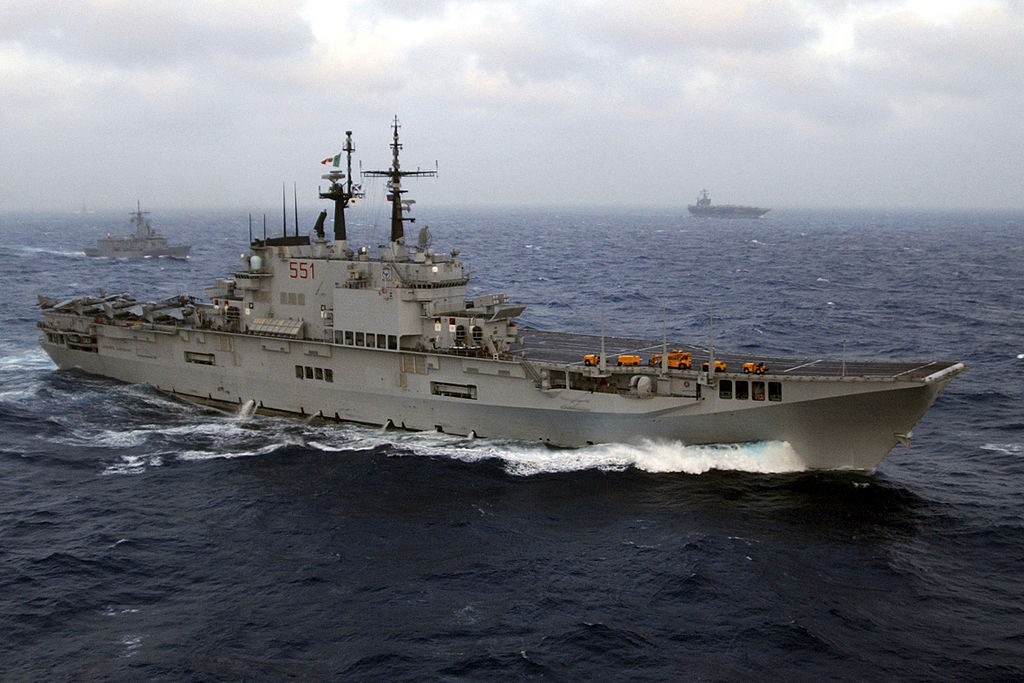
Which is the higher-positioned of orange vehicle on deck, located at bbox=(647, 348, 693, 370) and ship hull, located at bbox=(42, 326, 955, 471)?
orange vehicle on deck, located at bbox=(647, 348, 693, 370)

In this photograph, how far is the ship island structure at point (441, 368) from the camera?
27562mm

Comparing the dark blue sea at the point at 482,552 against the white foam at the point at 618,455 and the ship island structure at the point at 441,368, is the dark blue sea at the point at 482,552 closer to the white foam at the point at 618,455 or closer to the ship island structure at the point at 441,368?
the white foam at the point at 618,455

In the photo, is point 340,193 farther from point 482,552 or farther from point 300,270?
point 482,552

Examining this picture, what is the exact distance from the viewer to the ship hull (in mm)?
27047

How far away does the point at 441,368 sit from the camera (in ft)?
105

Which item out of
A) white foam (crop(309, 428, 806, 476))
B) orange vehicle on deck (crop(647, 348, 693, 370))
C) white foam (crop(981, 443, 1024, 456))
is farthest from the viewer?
white foam (crop(981, 443, 1024, 456))

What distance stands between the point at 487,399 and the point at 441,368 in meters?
1.99

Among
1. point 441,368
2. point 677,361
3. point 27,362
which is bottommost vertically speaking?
point 27,362

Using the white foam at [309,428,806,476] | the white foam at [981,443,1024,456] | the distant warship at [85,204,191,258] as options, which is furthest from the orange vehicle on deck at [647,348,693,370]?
the distant warship at [85,204,191,258]

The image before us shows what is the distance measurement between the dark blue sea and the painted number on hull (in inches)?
224

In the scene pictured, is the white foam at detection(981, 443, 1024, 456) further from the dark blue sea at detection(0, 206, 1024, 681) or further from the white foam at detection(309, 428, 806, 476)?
the white foam at detection(309, 428, 806, 476)

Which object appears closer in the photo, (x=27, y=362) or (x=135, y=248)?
(x=27, y=362)

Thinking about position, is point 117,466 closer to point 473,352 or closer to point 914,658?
point 473,352

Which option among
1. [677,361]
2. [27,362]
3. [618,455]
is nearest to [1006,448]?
[677,361]
